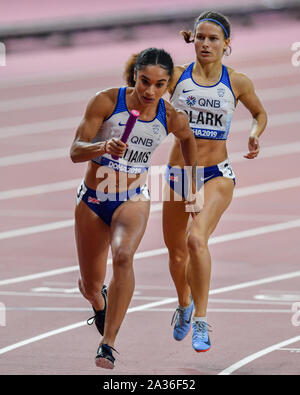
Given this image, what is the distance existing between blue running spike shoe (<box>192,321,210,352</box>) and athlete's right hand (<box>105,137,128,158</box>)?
6.10ft

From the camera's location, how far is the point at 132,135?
Answer: 8.02 m

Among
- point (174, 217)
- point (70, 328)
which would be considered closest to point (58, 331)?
point (70, 328)

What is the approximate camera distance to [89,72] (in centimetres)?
2677

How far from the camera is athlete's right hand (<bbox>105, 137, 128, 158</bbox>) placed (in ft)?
24.1

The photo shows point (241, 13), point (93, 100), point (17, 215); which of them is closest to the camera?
point (93, 100)

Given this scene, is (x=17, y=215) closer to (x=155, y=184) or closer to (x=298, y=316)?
(x=155, y=184)

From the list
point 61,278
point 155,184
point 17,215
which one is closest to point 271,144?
point 155,184

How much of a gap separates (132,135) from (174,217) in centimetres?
129

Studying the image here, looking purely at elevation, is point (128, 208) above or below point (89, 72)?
below

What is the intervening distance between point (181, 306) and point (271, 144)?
36.6 ft

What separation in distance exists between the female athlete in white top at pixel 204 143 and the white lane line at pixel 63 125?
1225 cm

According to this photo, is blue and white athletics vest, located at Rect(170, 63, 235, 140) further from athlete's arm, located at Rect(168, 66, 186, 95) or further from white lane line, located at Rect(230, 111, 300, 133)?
white lane line, located at Rect(230, 111, 300, 133)

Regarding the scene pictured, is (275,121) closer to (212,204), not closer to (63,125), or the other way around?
(63,125)
